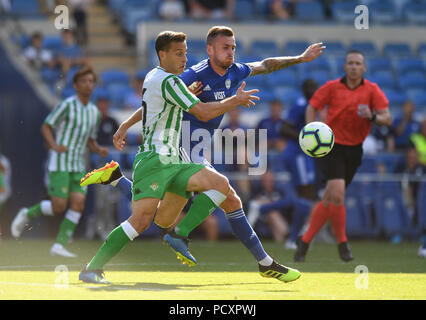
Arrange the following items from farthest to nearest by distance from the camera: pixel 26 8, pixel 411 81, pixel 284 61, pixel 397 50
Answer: pixel 397 50 < pixel 26 8 < pixel 411 81 < pixel 284 61

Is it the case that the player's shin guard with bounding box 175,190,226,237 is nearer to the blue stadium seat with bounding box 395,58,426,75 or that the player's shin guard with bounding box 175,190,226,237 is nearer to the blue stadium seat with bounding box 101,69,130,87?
the blue stadium seat with bounding box 101,69,130,87

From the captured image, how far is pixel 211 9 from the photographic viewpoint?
20281 mm

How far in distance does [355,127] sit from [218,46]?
9.13 ft

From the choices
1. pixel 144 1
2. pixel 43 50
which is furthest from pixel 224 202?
pixel 144 1

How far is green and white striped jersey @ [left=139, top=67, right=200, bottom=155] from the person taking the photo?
6711mm

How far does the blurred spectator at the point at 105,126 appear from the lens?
14.1 meters

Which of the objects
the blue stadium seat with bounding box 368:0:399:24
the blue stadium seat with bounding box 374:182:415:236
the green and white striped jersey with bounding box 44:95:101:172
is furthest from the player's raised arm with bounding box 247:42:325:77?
the blue stadium seat with bounding box 368:0:399:24

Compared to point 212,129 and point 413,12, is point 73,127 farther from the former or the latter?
point 413,12

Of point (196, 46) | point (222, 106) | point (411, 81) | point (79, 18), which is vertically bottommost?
point (411, 81)

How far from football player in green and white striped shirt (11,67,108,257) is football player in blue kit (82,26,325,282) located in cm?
305

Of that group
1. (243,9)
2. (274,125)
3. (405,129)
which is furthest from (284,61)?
(243,9)

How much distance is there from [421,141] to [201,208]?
918cm

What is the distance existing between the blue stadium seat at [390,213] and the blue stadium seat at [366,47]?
6087mm

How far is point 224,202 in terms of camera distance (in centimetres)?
724
